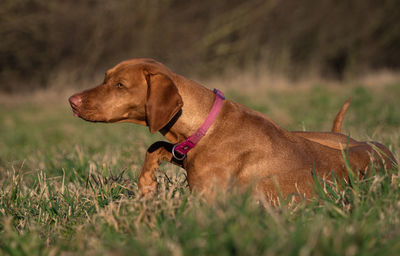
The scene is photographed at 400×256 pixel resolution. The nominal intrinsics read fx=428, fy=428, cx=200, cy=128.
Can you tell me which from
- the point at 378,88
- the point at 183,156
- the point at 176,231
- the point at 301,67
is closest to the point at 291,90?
the point at 378,88

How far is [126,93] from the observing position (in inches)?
117

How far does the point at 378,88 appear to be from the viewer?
38.4 feet

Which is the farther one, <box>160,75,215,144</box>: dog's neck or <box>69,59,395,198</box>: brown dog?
<box>160,75,215,144</box>: dog's neck

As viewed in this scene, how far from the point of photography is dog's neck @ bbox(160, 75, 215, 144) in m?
2.94

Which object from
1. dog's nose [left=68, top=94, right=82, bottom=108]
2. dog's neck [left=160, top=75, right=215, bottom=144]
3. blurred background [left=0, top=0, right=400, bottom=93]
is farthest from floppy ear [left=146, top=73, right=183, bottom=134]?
blurred background [left=0, top=0, right=400, bottom=93]

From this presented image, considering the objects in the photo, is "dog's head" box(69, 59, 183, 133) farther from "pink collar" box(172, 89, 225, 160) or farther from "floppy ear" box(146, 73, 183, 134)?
"pink collar" box(172, 89, 225, 160)

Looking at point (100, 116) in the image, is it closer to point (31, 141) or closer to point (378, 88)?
point (31, 141)

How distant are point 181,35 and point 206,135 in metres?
13.4

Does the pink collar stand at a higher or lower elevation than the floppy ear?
lower

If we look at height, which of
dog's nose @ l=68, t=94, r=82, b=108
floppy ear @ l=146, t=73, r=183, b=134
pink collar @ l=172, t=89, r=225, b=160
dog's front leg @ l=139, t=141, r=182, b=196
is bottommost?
dog's front leg @ l=139, t=141, r=182, b=196

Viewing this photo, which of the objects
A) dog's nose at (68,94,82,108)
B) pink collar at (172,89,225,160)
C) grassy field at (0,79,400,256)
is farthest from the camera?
dog's nose at (68,94,82,108)

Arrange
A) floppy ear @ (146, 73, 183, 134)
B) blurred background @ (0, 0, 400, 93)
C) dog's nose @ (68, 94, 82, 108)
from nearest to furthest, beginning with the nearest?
floppy ear @ (146, 73, 183, 134)
dog's nose @ (68, 94, 82, 108)
blurred background @ (0, 0, 400, 93)

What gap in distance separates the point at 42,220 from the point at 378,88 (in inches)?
426

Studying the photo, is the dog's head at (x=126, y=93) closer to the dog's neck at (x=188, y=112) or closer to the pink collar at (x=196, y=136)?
the dog's neck at (x=188, y=112)
